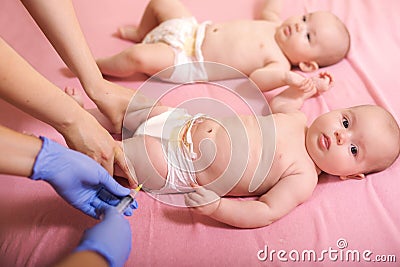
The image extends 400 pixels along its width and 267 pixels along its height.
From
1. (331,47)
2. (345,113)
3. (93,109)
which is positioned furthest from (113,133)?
(331,47)

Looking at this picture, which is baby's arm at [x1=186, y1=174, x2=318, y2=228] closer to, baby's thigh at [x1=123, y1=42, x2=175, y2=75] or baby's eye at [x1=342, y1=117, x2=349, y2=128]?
baby's eye at [x1=342, y1=117, x2=349, y2=128]

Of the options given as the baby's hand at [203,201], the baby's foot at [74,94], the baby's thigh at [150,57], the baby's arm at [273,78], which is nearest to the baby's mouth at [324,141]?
the baby's arm at [273,78]

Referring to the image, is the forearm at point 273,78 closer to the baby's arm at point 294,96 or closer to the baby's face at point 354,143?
the baby's arm at point 294,96

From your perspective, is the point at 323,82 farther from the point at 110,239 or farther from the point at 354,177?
the point at 110,239

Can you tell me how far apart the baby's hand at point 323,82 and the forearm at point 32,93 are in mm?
748

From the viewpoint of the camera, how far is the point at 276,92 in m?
1.36

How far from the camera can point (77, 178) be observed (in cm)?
81

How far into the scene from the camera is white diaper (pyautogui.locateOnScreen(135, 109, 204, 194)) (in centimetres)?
105

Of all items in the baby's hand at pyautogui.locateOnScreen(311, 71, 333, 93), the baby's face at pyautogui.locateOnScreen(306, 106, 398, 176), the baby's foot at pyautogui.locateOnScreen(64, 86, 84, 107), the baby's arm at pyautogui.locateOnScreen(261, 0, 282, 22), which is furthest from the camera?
the baby's arm at pyautogui.locateOnScreen(261, 0, 282, 22)

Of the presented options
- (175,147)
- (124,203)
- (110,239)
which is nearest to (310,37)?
(175,147)

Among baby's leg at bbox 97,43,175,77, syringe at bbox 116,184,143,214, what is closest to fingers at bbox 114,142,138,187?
syringe at bbox 116,184,143,214

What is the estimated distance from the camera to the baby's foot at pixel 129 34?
1.53 m

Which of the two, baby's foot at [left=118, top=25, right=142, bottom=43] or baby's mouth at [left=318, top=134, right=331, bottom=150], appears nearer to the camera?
baby's mouth at [left=318, top=134, right=331, bottom=150]

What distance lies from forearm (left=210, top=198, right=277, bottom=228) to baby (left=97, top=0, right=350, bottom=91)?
50cm
